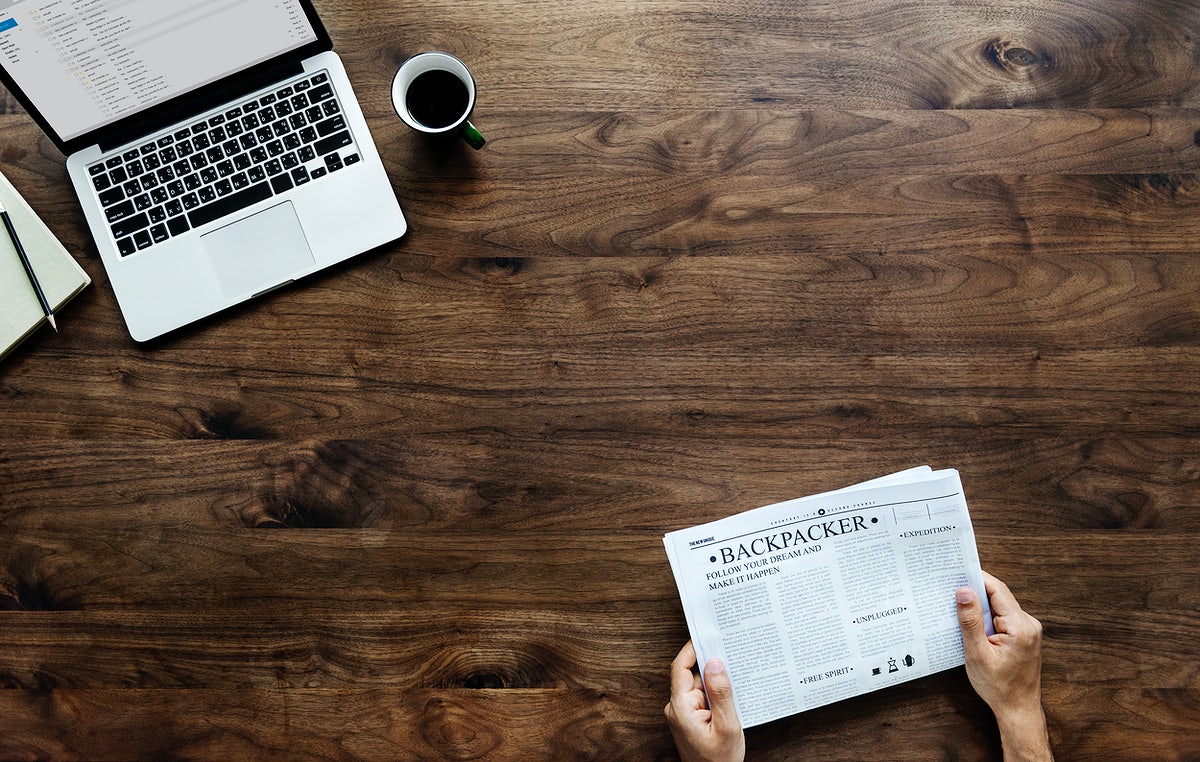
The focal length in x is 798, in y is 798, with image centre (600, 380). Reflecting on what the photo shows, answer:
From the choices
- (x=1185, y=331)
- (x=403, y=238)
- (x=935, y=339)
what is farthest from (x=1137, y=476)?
(x=403, y=238)

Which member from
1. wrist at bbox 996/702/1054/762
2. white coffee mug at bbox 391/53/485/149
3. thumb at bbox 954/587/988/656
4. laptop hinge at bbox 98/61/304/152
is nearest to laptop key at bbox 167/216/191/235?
laptop hinge at bbox 98/61/304/152

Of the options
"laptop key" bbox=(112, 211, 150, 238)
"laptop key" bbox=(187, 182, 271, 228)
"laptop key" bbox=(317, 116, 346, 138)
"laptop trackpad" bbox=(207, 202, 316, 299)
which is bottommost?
"laptop trackpad" bbox=(207, 202, 316, 299)

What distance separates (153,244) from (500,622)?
1.98ft

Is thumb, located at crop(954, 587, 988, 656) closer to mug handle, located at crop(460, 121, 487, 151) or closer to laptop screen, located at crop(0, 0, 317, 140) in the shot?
mug handle, located at crop(460, 121, 487, 151)

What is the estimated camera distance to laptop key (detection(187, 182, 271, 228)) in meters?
0.93

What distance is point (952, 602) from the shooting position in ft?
3.03

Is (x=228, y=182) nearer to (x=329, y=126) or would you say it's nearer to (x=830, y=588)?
(x=329, y=126)

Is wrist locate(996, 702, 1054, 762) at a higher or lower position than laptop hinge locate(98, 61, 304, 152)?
lower

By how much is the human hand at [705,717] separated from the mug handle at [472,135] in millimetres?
632

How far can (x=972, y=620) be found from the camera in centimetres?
90

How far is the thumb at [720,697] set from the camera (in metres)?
0.89

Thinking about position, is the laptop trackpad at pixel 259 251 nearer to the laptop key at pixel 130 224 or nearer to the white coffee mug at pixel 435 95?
the laptop key at pixel 130 224

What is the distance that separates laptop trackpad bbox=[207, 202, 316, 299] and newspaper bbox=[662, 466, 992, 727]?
55cm

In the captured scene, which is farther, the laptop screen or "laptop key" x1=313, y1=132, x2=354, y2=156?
"laptop key" x1=313, y1=132, x2=354, y2=156
